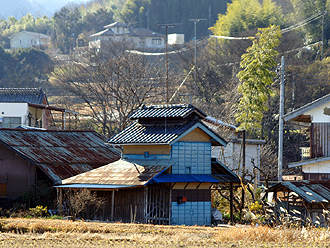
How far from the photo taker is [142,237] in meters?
15.8

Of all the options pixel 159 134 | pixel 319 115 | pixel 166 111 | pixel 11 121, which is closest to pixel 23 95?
pixel 11 121

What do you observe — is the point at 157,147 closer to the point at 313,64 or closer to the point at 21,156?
the point at 21,156

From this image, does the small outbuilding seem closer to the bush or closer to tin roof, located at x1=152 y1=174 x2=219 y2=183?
tin roof, located at x1=152 y1=174 x2=219 y2=183

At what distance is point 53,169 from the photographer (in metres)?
25.0

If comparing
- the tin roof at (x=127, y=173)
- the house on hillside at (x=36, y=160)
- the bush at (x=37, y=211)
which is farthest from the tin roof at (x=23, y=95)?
the bush at (x=37, y=211)

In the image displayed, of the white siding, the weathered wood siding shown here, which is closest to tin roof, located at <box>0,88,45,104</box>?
the white siding

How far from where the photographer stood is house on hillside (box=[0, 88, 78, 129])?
38.0 m

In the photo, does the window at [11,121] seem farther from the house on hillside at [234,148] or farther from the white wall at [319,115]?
the white wall at [319,115]

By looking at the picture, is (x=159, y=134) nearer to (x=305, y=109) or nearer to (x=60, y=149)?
(x=305, y=109)

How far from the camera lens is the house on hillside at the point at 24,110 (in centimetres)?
3797

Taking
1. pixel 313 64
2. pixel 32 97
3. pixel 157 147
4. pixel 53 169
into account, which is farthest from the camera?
pixel 313 64

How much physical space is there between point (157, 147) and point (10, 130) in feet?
30.8

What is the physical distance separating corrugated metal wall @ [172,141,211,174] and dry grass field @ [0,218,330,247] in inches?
228

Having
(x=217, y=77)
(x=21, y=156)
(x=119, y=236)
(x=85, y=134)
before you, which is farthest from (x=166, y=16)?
(x=119, y=236)
